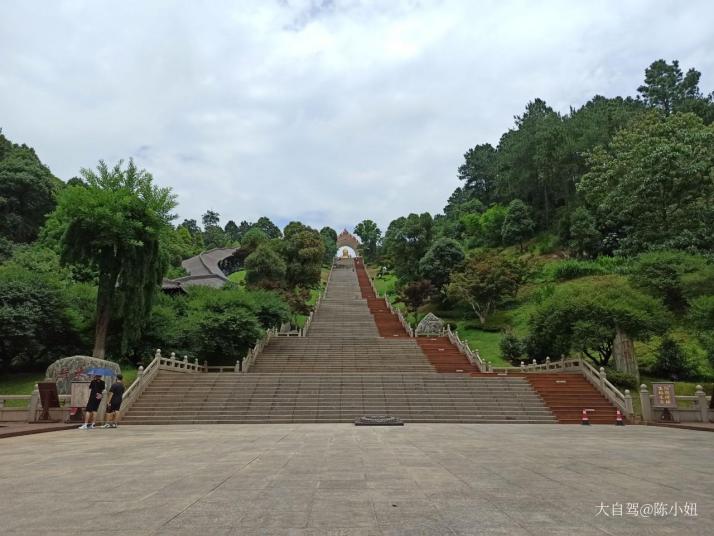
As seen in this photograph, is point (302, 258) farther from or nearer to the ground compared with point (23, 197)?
nearer to the ground

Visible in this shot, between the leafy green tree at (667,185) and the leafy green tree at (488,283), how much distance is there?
7.69m

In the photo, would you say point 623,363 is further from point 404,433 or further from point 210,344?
point 210,344

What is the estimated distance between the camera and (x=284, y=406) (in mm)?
16562

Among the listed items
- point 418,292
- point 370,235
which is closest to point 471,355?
point 418,292

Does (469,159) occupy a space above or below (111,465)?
above

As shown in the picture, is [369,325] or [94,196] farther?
[369,325]

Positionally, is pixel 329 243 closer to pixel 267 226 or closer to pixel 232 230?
pixel 267 226

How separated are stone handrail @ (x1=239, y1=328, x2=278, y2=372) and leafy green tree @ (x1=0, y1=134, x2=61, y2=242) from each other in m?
27.1

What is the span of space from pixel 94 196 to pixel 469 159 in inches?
3013

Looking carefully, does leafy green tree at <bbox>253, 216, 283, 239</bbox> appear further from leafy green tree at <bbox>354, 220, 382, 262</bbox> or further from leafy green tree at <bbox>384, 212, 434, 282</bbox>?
leafy green tree at <bbox>384, 212, 434, 282</bbox>

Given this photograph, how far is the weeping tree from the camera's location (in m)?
21.5

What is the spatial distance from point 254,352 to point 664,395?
18510mm

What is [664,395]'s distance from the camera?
563 inches

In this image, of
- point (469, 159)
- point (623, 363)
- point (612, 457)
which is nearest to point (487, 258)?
point (623, 363)
